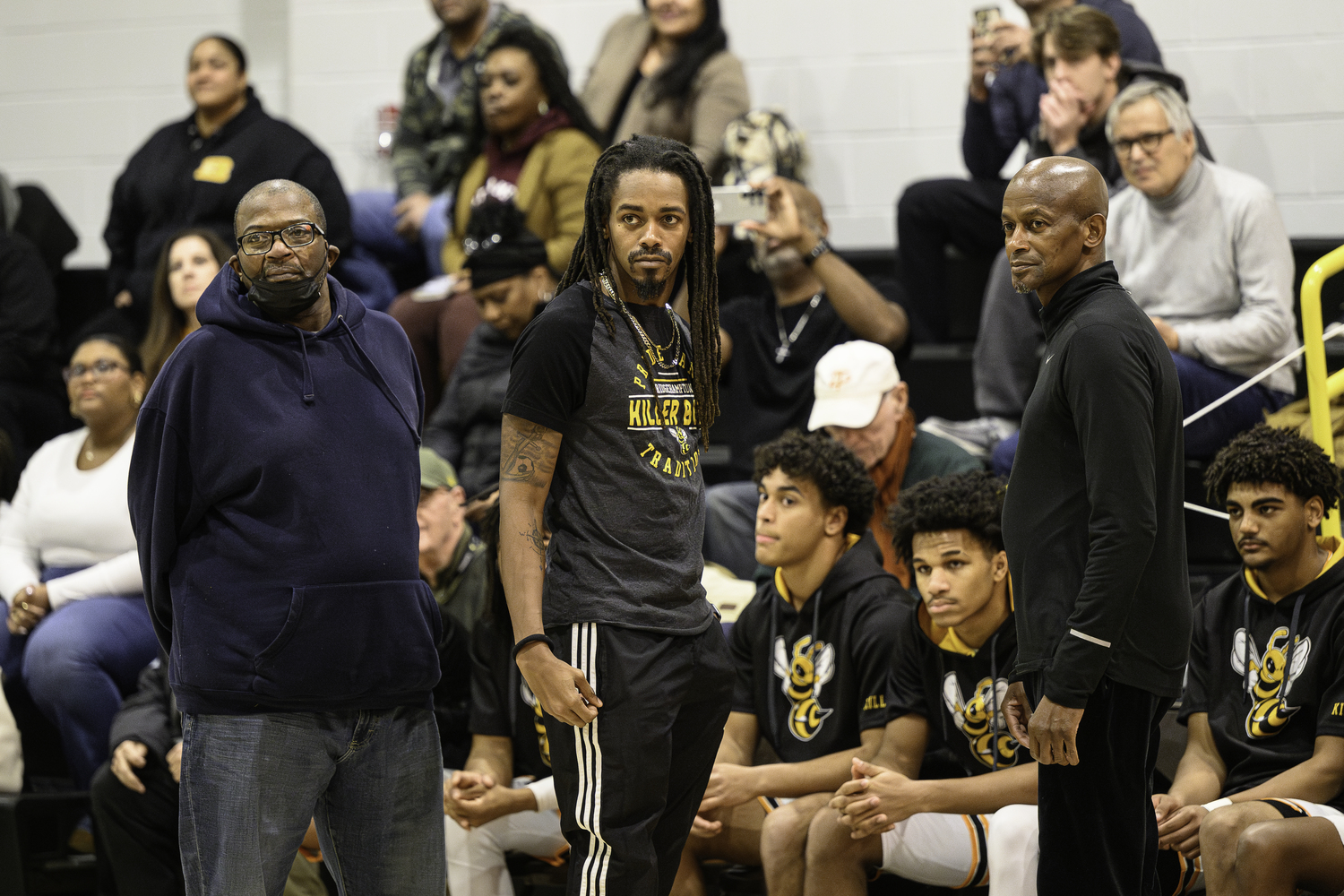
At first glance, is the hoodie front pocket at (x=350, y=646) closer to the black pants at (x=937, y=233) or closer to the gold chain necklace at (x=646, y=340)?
the gold chain necklace at (x=646, y=340)

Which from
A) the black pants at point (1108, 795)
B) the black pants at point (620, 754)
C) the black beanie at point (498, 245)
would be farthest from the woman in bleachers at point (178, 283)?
the black pants at point (1108, 795)

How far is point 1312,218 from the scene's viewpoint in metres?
5.04

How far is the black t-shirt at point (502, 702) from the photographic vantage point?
3.37m

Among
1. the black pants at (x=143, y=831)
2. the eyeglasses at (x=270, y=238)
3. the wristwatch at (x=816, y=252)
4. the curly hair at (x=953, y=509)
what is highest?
the eyeglasses at (x=270, y=238)

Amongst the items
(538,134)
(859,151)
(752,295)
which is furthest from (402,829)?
(859,151)

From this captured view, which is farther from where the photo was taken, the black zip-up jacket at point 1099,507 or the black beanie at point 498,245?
the black beanie at point 498,245

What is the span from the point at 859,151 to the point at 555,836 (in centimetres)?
330

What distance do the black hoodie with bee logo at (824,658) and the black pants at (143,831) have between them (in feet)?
4.66

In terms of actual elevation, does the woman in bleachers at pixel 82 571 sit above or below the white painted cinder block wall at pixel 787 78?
below

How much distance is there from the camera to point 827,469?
321 centimetres

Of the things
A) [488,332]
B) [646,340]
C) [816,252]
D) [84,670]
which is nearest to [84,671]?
[84,670]

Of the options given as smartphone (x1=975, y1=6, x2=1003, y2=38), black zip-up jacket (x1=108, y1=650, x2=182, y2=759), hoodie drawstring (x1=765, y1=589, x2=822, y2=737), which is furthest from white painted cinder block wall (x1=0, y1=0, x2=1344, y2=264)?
black zip-up jacket (x1=108, y1=650, x2=182, y2=759)

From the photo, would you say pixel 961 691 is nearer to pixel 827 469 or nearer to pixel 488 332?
pixel 827 469

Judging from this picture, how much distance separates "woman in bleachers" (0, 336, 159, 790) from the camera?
3.80m
